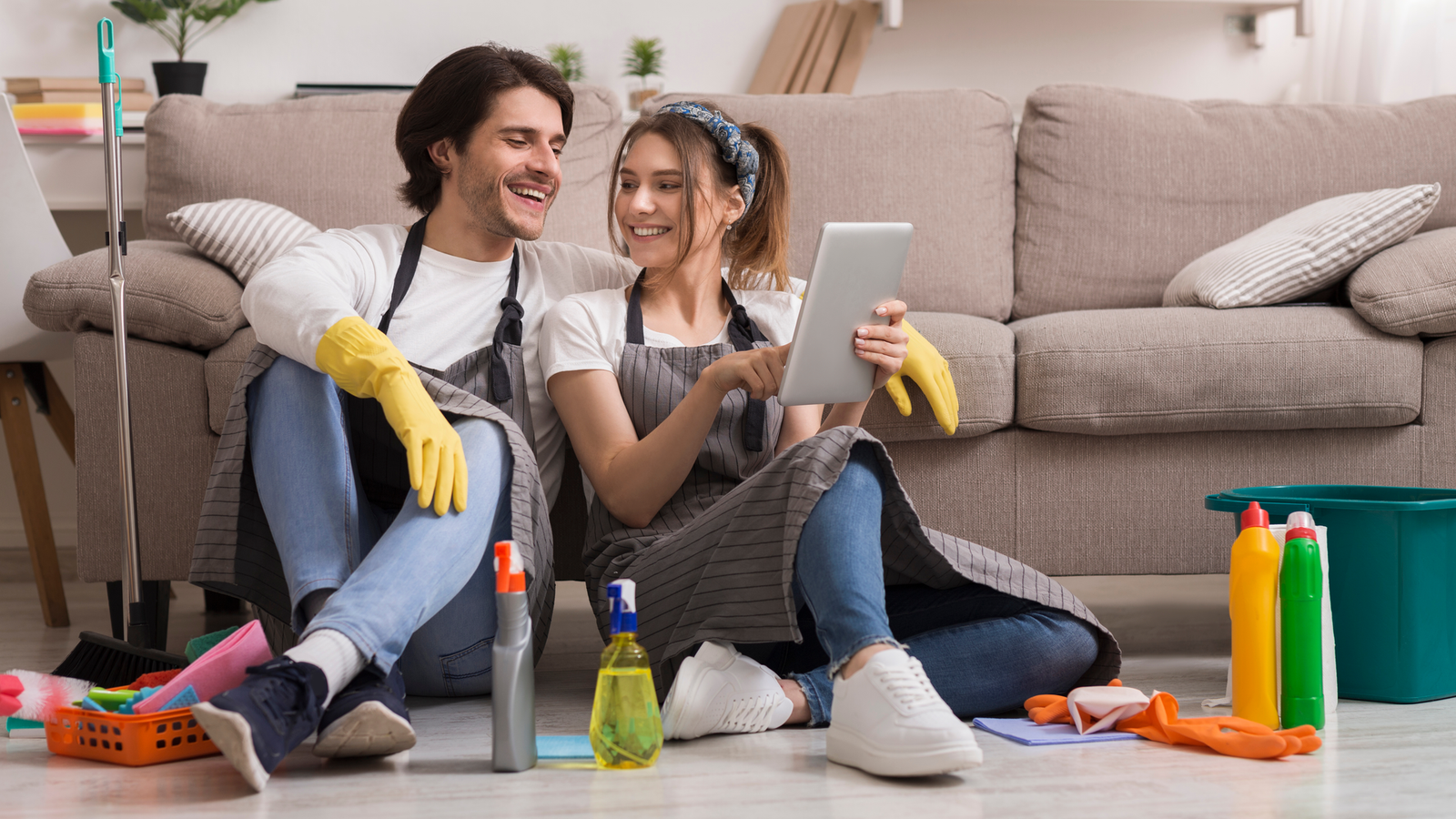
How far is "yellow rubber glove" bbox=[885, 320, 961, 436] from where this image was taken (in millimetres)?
1635

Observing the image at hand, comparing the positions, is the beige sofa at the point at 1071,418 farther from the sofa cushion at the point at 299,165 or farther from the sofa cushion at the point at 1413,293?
the sofa cushion at the point at 299,165

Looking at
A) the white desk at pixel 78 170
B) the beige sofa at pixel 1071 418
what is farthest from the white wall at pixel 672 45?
the beige sofa at pixel 1071 418

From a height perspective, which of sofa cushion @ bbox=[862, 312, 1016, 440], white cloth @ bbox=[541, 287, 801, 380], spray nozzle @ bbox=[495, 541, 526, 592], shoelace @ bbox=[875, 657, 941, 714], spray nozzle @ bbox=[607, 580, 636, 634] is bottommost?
shoelace @ bbox=[875, 657, 941, 714]

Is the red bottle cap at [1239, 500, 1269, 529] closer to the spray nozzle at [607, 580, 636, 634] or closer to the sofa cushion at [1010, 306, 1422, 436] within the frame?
the sofa cushion at [1010, 306, 1422, 436]

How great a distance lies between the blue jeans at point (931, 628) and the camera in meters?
1.17

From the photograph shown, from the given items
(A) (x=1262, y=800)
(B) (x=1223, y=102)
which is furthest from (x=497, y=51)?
(B) (x=1223, y=102)

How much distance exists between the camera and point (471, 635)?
54.5 inches

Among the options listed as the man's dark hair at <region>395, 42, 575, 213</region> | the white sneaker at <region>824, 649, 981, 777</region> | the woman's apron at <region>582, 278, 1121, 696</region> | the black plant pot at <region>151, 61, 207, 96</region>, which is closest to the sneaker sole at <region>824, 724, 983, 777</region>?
the white sneaker at <region>824, 649, 981, 777</region>

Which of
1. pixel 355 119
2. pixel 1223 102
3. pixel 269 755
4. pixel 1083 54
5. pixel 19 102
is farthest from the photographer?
pixel 1083 54

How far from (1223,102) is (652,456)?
162cm

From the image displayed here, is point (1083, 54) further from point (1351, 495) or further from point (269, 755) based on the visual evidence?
point (269, 755)

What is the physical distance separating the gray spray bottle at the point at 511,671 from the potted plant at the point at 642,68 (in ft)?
6.28

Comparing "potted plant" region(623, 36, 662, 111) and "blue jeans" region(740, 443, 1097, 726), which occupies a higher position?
"potted plant" region(623, 36, 662, 111)

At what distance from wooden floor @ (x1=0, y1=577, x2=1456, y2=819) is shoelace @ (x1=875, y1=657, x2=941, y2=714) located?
8 cm
